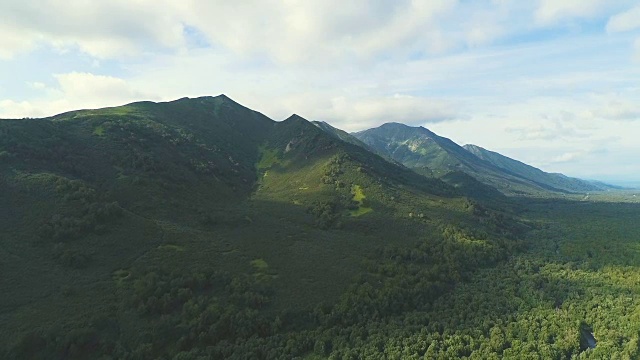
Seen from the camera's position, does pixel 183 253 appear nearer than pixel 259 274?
No

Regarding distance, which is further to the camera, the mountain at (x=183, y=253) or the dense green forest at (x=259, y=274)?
the mountain at (x=183, y=253)

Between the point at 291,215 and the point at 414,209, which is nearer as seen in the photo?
the point at 291,215

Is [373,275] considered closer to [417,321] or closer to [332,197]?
[417,321]

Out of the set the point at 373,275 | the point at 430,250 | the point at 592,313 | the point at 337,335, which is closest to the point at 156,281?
the point at 337,335

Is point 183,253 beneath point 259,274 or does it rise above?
above

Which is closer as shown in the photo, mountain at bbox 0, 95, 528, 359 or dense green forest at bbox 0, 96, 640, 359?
dense green forest at bbox 0, 96, 640, 359
